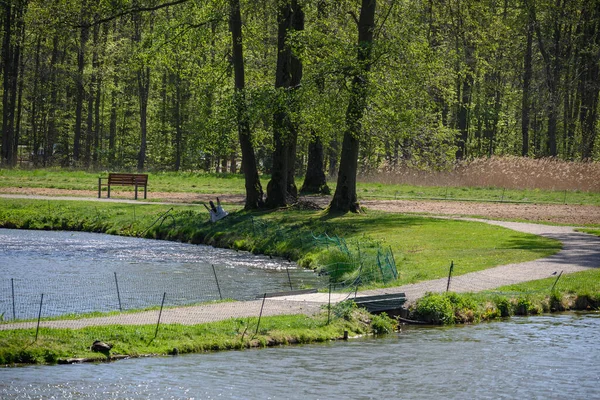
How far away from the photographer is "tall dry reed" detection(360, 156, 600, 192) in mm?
49781

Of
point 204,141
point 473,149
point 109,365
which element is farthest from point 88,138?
point 109,365

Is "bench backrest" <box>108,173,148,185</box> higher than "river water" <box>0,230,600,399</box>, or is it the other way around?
"bench backrest" <box>108,173,148,185</box>

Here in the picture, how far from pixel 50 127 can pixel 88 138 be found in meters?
7.17

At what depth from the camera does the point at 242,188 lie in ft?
165

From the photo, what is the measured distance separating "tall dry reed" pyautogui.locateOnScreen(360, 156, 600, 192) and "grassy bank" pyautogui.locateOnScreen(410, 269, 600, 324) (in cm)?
2758

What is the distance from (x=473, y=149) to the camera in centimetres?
8594

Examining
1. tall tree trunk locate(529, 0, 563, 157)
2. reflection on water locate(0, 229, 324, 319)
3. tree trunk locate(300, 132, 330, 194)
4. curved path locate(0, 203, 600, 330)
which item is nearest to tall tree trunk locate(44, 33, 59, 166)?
tree trunk locate(300, 132, 330, 194)

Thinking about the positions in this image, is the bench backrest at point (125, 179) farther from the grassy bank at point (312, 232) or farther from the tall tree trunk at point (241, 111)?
the tall tree trunk at point (241, 111)

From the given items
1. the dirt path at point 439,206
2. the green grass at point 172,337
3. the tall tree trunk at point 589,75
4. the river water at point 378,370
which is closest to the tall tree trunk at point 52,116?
the dirt path at point 439,206

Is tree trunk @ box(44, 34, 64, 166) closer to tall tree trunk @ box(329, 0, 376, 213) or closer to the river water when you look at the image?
tall tree trunk @ box(329, 0, 376, 213)

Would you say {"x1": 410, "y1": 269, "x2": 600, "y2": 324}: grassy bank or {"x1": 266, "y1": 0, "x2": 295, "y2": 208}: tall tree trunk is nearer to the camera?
{"x1": 410, "y1": 269, "x2": 600, "y2": 324}: grassy bank

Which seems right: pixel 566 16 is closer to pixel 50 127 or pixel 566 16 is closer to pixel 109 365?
pixel 50 127

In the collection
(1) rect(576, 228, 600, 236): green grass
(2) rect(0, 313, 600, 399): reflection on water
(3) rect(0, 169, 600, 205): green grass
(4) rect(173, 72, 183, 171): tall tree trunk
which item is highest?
(4) rect(173, 72, 183, 171): tall tree trunk

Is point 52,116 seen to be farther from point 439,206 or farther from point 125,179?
point 439,206
